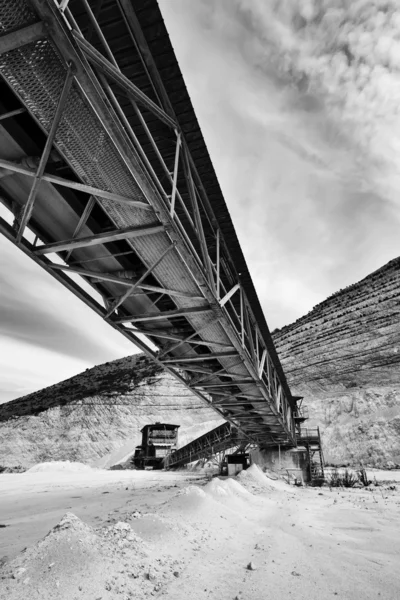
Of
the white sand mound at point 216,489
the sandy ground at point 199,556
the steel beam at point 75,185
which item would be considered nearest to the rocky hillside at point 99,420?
the white sand mound at point 216,489

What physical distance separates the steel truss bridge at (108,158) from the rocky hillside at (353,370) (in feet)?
91.4

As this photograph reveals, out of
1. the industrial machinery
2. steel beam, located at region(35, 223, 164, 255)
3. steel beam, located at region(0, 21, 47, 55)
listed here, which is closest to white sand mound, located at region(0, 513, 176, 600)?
steel beam, located at region(35, 223, 164, 255)

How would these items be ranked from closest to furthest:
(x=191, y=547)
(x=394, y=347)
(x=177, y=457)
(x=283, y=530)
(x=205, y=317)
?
1. (x=191, y=547)
2. (x=283, y=530)
3. (x=205, y=317)
4. (x=177, y=457)
5. (x=394, y=347)

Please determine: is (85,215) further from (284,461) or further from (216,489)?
(284,461)

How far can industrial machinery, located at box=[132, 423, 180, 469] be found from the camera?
39.4m

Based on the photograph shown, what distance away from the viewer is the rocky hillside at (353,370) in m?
29.3

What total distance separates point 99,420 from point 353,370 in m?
43.7

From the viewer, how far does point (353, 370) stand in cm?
4656

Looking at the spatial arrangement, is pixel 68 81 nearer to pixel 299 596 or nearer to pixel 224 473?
pixel 299 596

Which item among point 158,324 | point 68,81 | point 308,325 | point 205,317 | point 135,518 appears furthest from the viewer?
point 308,325

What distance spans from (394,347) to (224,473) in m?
37.3

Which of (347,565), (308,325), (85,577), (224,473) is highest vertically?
(308,325)

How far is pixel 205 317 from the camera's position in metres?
7.59

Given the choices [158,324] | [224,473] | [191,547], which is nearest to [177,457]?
[224,473]
